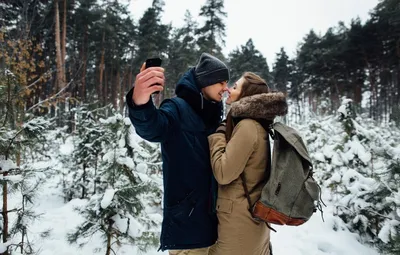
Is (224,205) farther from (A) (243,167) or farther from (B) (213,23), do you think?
(B) (213,23)

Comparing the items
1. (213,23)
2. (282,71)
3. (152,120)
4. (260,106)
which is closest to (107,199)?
(152,120)

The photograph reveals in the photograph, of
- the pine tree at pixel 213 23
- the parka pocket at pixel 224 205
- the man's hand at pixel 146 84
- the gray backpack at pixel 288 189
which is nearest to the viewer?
the man's hand at pixel 146 84

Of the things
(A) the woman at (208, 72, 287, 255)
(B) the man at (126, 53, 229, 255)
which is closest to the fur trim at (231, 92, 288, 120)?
(A) the woman at (208, 72, 287, 255)

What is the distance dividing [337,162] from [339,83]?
27.8 m

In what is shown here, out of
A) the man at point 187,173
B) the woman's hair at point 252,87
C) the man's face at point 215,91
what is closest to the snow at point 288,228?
the man at point 187,173

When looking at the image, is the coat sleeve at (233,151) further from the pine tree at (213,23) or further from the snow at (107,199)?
the pine tree at (213,23)

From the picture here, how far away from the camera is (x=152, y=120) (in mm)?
1227

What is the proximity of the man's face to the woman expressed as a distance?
0.17 meters

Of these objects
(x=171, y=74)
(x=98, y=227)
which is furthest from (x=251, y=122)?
(x=171, y=74)

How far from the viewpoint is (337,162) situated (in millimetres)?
6523

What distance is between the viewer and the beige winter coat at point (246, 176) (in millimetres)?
1514

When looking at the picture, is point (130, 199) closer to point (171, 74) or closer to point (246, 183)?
point (246, 183)

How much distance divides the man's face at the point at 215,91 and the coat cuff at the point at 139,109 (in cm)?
65

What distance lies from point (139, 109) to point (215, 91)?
0.73 meters
